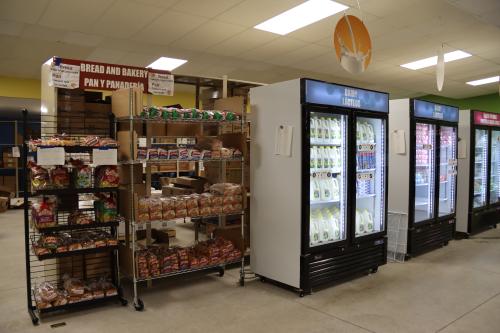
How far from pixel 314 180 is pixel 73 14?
4.33 metres

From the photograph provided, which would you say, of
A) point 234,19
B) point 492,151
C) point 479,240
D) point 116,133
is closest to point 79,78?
point 116,133

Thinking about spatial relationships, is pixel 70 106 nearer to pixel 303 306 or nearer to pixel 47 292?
pixel 47 292

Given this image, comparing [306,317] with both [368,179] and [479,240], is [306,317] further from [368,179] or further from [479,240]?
[479,240]

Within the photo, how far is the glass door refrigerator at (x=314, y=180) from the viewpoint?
Result: 4.09 metres

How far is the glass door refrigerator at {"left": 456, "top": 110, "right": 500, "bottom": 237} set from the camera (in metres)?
6.93

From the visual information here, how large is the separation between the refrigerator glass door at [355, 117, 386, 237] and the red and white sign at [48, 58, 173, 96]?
2449mm

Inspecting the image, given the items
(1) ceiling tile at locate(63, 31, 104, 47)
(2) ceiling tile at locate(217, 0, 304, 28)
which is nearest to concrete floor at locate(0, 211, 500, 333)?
(2) ceiling tile at locate(217, 0, 304, 28)

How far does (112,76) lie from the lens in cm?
443

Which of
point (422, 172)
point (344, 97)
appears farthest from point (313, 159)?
point (422, 172)

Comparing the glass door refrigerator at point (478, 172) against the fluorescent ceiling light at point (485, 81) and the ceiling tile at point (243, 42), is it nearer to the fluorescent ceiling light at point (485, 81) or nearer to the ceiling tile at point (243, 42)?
the ceiling tile at point (243, 42)

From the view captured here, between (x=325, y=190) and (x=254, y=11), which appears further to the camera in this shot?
(x=254, y=11)

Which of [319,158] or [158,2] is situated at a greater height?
[158,2]

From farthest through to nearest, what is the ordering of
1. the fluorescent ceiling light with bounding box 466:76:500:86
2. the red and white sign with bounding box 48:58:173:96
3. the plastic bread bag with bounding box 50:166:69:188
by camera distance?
the fluorescent ceiling light with bounding box 466:76:500:86 < the red and white sign with bounding box 48:58:173:96 < the plastic bread bag with bounding box 50:166:69:188

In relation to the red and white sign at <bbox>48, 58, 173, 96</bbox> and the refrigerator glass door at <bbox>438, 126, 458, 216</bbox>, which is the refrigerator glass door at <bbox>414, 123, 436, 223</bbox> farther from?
the red and white sign at <bbox>48, 58, 173, 96</bbox>
